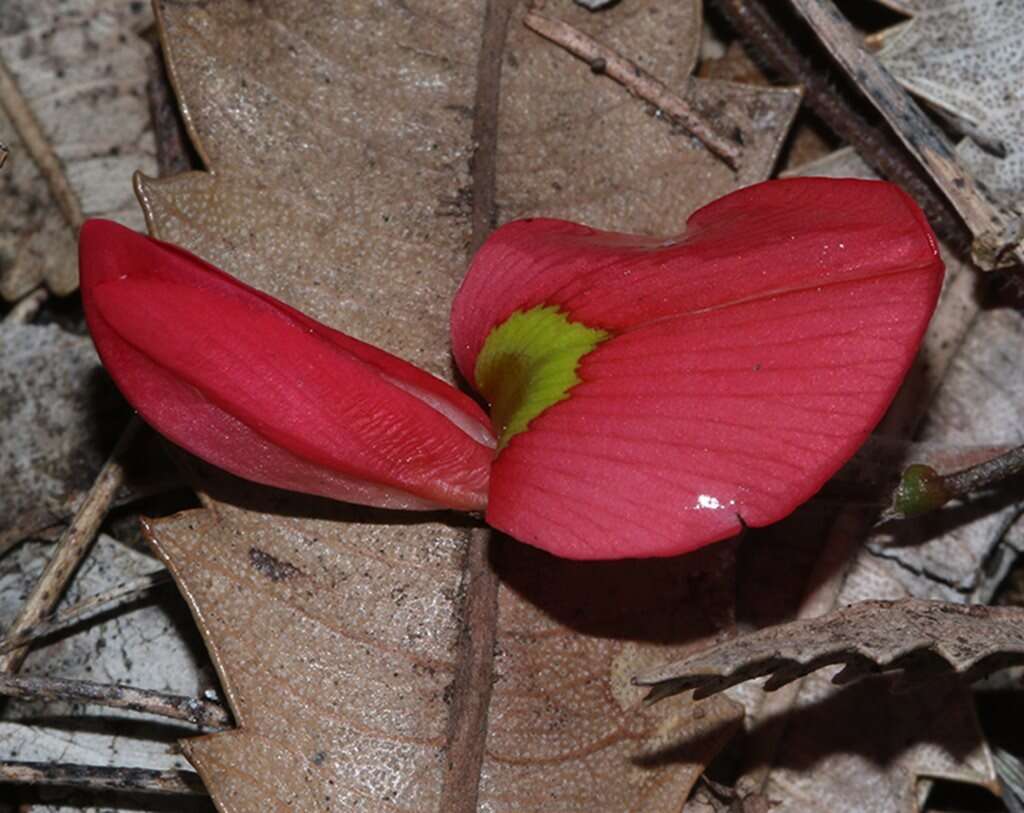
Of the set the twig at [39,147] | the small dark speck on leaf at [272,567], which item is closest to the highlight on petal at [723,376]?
the small dark speck on leaf at [272,567]

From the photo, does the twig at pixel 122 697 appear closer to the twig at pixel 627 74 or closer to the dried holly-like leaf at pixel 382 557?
the dried holly-like leaf at pixel 382 557

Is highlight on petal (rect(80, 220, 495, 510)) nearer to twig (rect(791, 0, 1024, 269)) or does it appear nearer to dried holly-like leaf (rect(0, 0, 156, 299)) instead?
dried holly-like leaf (rect(0, 0, 156, 299))

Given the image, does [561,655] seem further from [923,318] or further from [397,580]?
[923,318]

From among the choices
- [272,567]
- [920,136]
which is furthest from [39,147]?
[920,136]

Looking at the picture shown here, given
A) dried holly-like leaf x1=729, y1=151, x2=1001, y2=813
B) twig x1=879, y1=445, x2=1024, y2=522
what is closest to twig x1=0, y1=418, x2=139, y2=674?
dried holly-like leaf x1=729, y1=151, x2=1001, y2=813

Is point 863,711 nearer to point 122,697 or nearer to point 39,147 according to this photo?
point 122,697

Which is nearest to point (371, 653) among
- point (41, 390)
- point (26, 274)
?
point (41, 390)

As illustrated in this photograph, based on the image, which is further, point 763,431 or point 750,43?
point 750,43
